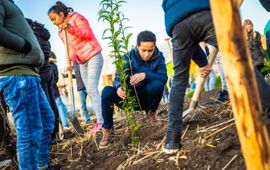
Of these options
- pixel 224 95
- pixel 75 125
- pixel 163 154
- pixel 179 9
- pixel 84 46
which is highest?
pixel 84 46

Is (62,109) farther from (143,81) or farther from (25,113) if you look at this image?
(25,113)

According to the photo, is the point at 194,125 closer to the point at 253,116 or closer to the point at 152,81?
the point at 152,81

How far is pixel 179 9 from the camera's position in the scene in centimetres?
190

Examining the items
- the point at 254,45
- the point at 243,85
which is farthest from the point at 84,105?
the point at 243,85

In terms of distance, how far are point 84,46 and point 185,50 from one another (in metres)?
2.12

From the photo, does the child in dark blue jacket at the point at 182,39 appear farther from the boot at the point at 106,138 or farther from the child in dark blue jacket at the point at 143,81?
the boot at the point at 106,138

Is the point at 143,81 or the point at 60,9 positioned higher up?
the point at 60,9

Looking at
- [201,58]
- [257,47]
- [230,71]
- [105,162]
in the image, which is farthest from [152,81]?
[257,47]

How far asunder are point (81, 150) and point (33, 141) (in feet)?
3.69

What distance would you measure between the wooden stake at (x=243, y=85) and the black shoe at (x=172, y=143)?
1.09 m

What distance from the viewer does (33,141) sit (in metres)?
2.21

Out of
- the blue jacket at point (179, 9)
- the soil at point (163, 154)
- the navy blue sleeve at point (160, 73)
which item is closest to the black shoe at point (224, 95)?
the soil at point (163, 154)

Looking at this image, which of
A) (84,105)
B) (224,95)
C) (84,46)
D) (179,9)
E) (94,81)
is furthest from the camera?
(84,105)

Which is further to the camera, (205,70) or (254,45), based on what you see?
(254,45)
